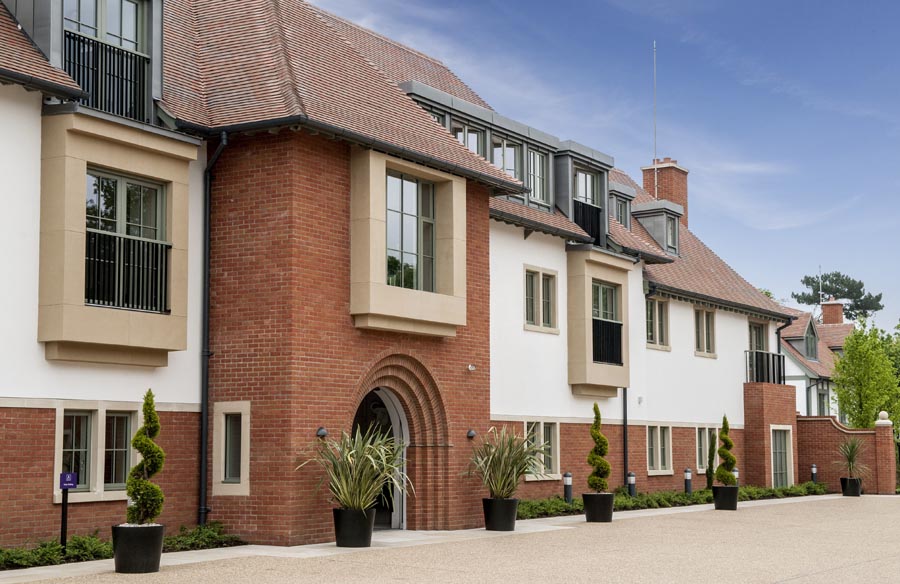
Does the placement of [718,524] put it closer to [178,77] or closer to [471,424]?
[471,424]

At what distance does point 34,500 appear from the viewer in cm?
1510

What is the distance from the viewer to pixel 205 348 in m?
18.1

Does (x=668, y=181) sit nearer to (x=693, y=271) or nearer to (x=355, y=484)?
(x=693, y=271)

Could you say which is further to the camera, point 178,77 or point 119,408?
point 178,77

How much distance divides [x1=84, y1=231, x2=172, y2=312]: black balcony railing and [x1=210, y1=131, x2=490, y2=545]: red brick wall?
51.7 inches

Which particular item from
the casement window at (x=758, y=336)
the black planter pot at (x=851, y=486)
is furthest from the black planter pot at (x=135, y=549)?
the casement window at (x=758, y=336)

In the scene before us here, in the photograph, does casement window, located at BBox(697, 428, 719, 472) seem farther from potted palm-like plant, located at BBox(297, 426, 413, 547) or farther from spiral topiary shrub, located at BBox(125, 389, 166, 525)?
spiral topiary shrub, located at BBox(125, 389, 166, 525)

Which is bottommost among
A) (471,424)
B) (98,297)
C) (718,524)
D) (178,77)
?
(718,524)

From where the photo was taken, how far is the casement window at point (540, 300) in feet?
85.5

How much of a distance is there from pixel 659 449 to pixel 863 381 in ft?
56.7

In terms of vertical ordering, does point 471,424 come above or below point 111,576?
above

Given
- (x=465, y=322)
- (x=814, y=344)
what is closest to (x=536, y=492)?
(x=465, y=322)

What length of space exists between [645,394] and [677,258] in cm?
638

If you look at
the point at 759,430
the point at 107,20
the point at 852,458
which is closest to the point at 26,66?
the point at 107,20
